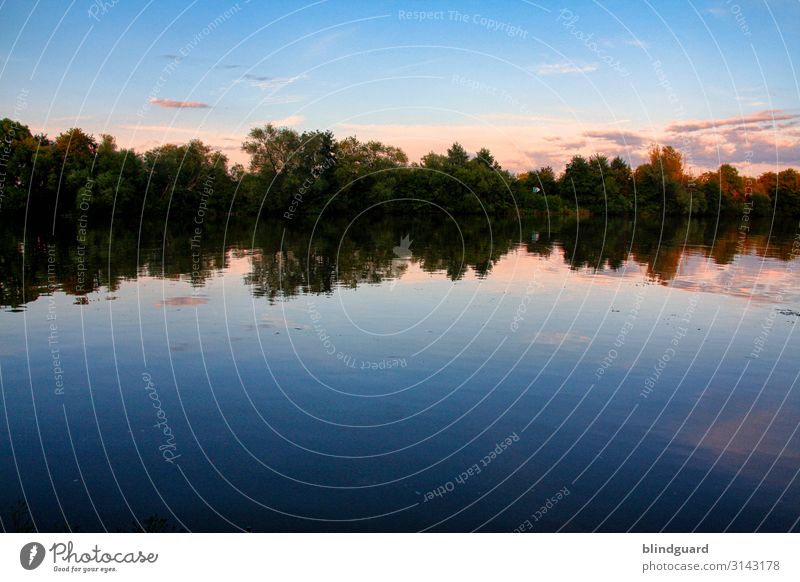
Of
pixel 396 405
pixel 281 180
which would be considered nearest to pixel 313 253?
pixel 396 405

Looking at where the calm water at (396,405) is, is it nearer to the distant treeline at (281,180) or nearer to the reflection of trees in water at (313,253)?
the reflection of trees in water at (313,253)

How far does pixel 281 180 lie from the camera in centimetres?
9212

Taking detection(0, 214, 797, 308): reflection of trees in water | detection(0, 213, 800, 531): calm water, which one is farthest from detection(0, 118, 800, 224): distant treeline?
detection(0, 213, 800, 531): calm water

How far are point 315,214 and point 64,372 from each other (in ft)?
254

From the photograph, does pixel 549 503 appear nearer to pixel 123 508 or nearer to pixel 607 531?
pixel 607 531

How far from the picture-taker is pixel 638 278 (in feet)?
107

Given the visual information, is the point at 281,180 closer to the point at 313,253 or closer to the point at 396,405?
the point at 313,253

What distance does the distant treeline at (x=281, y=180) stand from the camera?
8281cm

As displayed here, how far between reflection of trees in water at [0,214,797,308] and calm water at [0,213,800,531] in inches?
42.9

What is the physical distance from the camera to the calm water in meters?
9.70

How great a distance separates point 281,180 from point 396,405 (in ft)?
269
